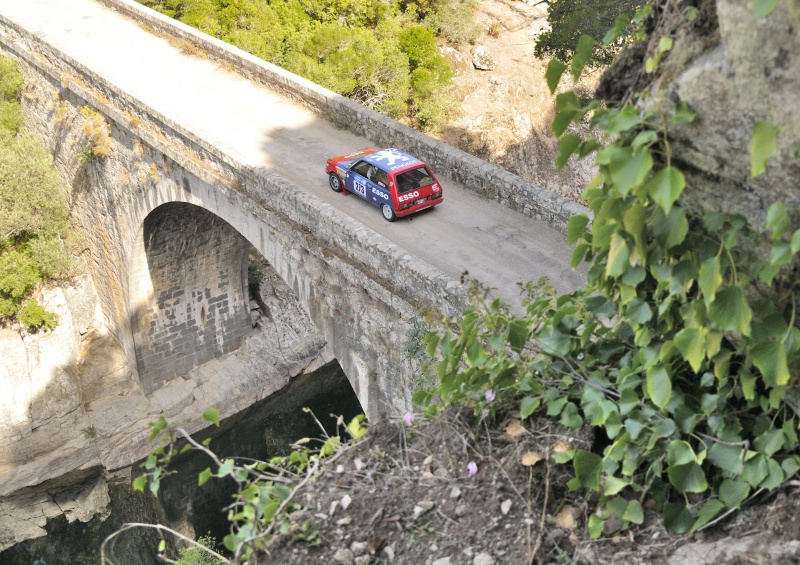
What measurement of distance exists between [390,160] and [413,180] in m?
0.49

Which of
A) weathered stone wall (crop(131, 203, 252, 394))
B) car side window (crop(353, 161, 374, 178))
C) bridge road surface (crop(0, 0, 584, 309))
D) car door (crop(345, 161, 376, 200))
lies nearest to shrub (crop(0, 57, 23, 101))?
bridge road surface (crop(0, 0, 584, 309))

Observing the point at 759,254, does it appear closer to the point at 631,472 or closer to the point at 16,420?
the point at 631,472

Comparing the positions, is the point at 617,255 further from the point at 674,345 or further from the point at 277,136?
the point at 277,136

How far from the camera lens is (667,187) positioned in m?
3.49

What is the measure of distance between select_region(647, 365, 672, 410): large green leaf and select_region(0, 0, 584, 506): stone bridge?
4356mm

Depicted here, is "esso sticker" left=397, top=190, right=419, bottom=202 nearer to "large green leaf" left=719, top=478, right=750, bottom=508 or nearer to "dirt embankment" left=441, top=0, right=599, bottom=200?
"large green leaf" left=719, top=478, right=750, bottom=508

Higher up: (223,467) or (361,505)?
(223,467)

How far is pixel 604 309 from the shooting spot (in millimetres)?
4531

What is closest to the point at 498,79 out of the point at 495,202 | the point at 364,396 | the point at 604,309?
the point at 495,202

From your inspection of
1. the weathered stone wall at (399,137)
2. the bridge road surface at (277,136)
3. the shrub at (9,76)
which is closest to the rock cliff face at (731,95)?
the bridge road surface at (277,136)

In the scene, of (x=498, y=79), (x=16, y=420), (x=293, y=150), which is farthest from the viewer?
(x=498, y=79)

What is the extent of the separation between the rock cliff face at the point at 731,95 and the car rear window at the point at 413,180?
749 cm

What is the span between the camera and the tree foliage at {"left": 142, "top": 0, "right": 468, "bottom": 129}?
22.4m

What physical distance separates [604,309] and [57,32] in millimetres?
18869
